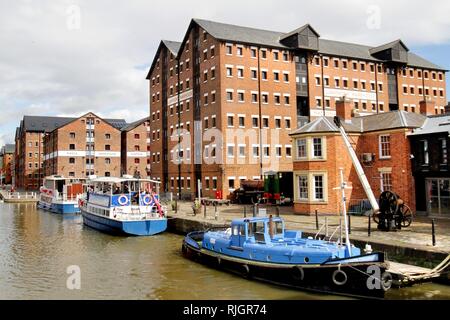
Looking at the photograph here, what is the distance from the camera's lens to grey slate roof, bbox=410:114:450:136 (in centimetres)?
2742

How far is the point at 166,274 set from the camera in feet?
63.5

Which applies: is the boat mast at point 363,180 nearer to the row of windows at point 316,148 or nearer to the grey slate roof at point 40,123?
the row of windows at point 316,148

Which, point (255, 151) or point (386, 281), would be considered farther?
point (255, 151)

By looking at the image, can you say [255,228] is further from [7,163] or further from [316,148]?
[7,163]

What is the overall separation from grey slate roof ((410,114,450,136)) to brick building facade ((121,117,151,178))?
2436 inches

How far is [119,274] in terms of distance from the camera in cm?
1942

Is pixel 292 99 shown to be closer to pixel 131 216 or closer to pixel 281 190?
pixel 281 190

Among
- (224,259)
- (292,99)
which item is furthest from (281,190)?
(224,259)

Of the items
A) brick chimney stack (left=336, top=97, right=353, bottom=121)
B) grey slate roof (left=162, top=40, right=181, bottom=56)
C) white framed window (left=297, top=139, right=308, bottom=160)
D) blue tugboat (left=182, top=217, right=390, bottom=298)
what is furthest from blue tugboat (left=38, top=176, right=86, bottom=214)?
blue tugboat (left=182, top=217, right=390, bottom=298)

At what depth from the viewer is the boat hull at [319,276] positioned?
14.5 m

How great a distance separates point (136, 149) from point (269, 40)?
140 ft

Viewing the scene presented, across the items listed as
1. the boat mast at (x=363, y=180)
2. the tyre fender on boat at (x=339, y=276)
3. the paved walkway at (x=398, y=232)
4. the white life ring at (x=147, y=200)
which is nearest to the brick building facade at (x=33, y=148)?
the white life ring at (x=147, y=200)

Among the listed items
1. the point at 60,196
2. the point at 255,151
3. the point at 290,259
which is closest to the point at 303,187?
the point at 290,259

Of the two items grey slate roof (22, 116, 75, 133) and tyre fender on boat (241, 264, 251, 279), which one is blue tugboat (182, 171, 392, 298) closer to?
tyre fender on boat (241, 264, 251, 279)
